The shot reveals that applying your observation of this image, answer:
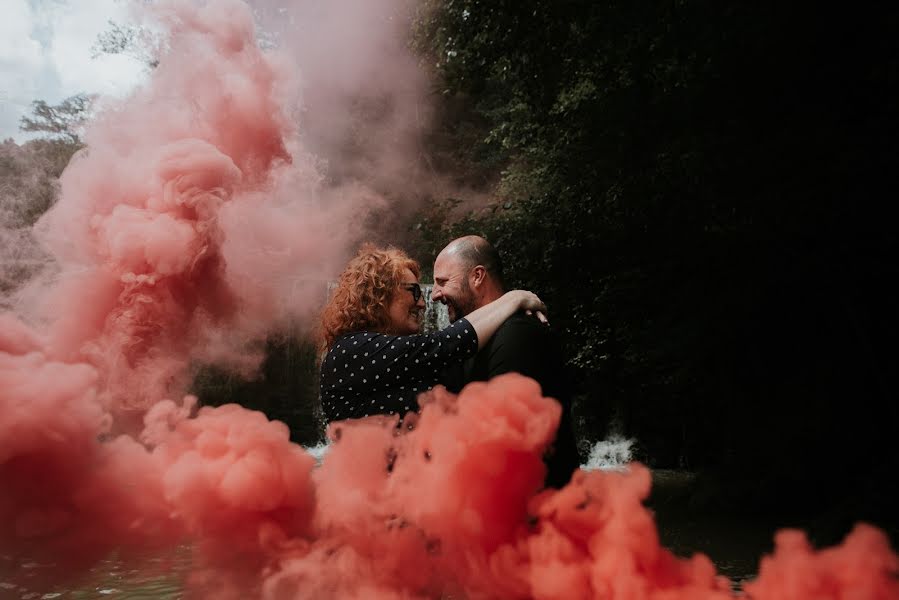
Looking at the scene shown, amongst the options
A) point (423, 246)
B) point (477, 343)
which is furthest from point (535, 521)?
point (423, 246)

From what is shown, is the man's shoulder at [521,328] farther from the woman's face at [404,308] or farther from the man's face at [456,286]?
the woman's face at [404,308]

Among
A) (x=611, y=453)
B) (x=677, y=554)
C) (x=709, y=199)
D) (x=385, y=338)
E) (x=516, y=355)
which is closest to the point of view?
(x=516, y=355)

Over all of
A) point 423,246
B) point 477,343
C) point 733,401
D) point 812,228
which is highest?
point 423,246

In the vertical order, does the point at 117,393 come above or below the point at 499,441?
above

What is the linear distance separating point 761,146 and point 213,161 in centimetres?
625

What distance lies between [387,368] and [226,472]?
904 millimetres

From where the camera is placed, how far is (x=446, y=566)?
110 inches

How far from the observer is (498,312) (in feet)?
9.61

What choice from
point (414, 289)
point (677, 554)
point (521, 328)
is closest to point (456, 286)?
point (414, 289)

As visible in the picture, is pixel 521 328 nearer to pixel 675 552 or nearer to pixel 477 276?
pixel 477 276

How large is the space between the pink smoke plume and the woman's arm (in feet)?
0.94

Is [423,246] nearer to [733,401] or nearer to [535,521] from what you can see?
[733,401]

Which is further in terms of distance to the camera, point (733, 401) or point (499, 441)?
point (733, 401)

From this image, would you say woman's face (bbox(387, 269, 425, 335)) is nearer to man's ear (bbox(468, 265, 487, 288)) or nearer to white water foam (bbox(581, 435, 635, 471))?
man's ear (bbox(468, 265, 487, 288))
